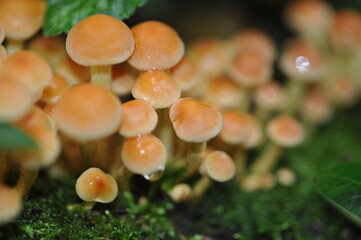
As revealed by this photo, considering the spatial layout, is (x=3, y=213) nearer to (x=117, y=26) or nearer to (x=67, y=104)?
(x=67, y=104)

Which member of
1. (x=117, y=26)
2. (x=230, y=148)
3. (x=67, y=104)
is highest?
(x=117, y=26)

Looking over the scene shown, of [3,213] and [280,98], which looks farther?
[280,98]

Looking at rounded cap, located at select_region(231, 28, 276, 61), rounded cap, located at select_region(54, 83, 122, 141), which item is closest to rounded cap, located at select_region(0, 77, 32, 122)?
rounded cap, located at select_region(54, 83, 122, 141)

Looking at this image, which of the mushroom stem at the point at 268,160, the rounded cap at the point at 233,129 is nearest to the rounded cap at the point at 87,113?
the rounded cap at the point at 233,129

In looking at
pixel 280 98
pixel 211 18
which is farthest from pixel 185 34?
pixel 280 98

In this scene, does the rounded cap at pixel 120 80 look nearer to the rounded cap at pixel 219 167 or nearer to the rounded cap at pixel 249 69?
the rounded cap at pixel 219 167

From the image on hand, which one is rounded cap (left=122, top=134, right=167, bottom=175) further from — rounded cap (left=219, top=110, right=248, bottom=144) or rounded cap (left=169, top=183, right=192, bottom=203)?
rounded cap (left=219, top=110, right=248, bottom=144)

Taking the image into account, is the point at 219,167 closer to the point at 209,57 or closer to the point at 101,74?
the point at 101,74
